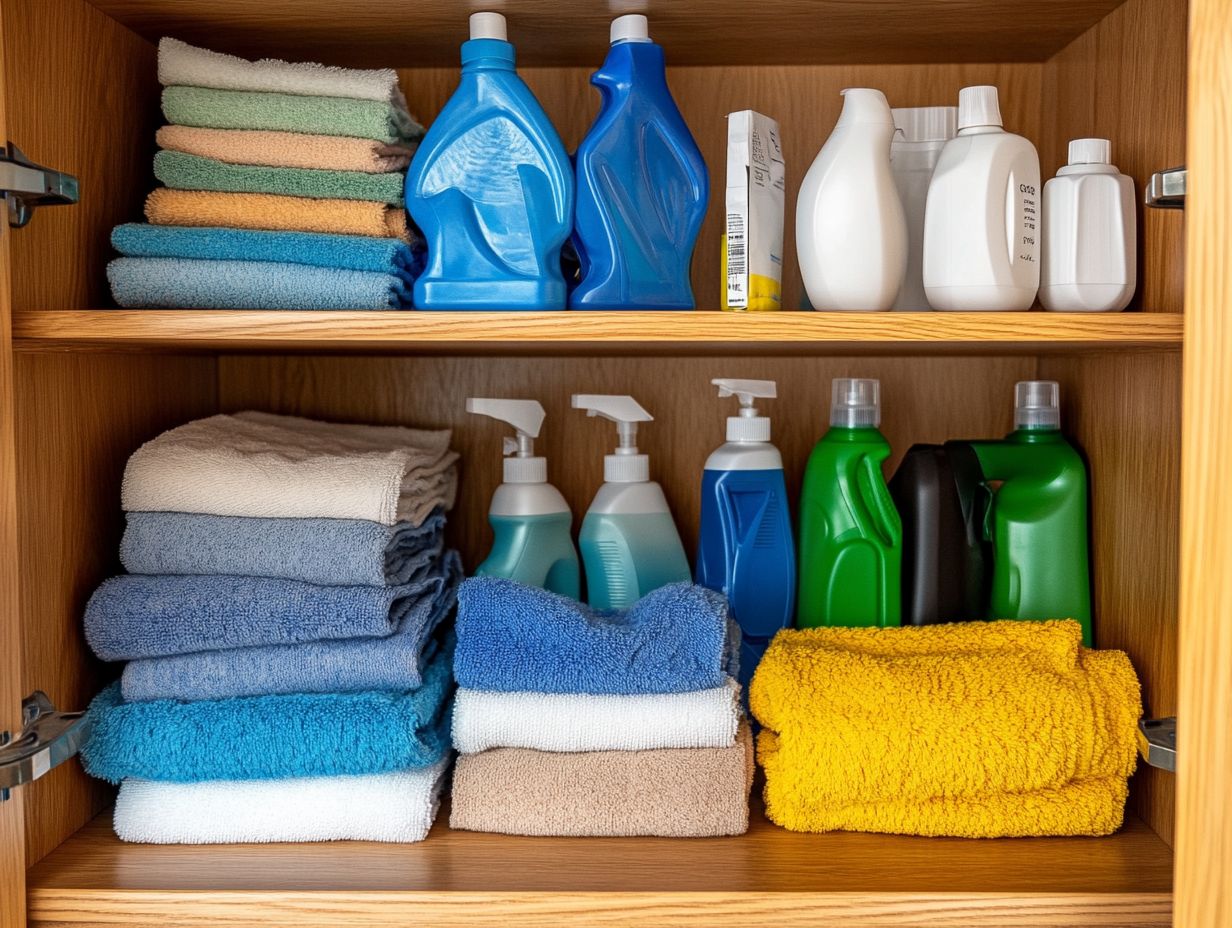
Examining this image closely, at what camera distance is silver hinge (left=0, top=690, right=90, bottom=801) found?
68 cm

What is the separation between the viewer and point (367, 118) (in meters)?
0.84

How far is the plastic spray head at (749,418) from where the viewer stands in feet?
3.13

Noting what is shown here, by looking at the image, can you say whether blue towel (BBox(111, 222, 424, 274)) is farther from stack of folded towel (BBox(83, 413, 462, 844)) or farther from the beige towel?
stack of folded towel (BBox(83, 413, 462, 844))

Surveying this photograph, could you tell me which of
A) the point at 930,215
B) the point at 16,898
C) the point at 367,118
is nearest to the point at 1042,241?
the point at 930,215

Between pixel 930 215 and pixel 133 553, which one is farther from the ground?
pixel 930 215

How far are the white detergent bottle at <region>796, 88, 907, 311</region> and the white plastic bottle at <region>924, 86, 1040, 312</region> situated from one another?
0.10 feet

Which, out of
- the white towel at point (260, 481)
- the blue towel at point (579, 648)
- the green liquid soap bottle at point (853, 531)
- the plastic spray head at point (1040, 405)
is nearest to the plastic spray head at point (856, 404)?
the green liquid soap bottle at point (853, 531)

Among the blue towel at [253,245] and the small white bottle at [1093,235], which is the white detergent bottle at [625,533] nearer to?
the blue towel at [253,245]

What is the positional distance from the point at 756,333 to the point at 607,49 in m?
0.37

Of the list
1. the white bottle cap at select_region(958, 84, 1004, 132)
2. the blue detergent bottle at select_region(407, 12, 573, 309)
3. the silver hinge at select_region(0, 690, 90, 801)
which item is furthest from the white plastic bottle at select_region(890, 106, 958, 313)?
the silver hinge at select_region(0, 690, 90, 801)

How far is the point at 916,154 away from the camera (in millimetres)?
896

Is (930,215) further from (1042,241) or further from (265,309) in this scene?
(265,309)

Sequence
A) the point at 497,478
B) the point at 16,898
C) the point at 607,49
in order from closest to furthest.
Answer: the point at 16,898, the point at 607,49, the point at 497,478

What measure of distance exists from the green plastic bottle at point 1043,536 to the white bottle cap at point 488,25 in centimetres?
54
